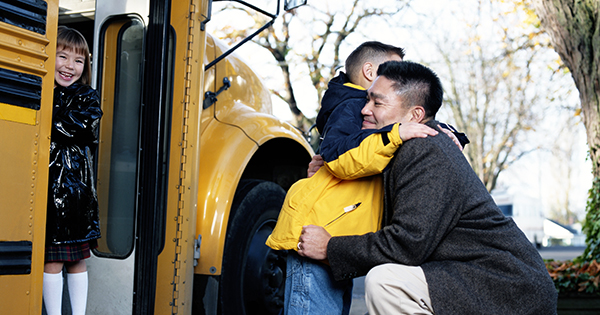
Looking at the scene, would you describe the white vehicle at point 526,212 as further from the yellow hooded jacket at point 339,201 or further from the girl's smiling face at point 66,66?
the girl's smiling face at point 66,66

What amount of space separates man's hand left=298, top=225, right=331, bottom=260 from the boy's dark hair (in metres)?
0.82

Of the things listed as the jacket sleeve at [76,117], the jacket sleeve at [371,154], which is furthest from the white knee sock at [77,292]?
the jacket sleeve at [371,154]

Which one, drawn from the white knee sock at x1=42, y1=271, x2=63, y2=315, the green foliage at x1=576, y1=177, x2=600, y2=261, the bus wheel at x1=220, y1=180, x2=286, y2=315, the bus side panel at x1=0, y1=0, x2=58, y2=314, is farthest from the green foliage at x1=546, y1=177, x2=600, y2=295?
the bus side panel at x1=0, y1=0, x2=58, y2=314

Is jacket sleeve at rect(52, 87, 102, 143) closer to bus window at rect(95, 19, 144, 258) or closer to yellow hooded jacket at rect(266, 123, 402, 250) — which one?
bus window at rect(95, 19, 144, 258)

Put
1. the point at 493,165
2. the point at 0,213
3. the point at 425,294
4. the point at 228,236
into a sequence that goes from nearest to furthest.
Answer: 1. the point at 0,213
2. the point at 425,294
3. the point at 228,236
4. the point at 493,165

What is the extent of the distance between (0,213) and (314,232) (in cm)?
104

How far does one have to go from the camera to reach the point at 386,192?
1931 millimetres

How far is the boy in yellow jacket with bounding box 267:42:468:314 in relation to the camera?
6.13 feet

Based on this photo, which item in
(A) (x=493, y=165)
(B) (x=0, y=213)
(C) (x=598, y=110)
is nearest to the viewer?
(B) (x=0, y=213)

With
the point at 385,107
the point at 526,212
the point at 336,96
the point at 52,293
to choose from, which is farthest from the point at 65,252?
the point at 526,212

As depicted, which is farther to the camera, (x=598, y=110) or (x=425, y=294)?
(x=598, y=110)

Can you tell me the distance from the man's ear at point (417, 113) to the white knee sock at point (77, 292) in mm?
1690

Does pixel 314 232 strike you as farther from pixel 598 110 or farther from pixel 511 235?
pixel 598 110

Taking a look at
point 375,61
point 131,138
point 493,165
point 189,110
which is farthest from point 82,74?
point 493,165
